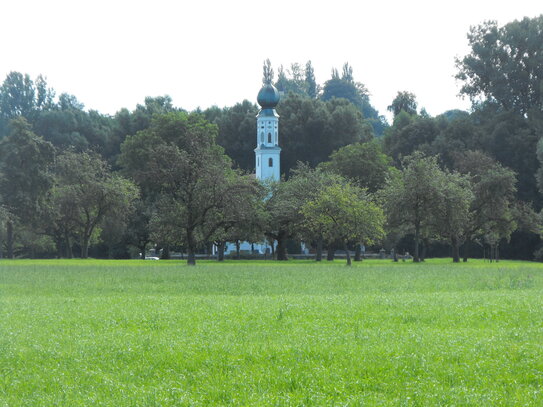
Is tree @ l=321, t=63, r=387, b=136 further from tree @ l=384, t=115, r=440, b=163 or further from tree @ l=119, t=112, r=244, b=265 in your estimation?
tree @ l=119, t=112, r=244, b=265

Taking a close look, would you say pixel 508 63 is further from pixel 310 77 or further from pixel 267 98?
pixel 310 77

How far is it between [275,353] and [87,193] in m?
61.8

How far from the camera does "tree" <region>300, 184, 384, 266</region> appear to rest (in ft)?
199

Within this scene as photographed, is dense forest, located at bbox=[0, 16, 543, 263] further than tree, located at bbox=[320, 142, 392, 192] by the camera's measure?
No

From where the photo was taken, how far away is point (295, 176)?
78.0m

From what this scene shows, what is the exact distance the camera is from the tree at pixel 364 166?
80938 millimetres

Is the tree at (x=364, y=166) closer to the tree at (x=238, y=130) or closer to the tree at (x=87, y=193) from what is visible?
the tree at (x=87, y=193)

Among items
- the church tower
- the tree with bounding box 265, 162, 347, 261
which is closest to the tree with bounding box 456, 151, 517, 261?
the tree with bounding box 265, 162, 347, 261

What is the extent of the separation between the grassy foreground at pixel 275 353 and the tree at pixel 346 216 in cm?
3935

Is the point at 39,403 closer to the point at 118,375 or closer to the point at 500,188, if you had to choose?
the point at 118,375

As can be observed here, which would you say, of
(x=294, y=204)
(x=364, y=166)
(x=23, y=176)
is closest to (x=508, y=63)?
(x=364, y=166)

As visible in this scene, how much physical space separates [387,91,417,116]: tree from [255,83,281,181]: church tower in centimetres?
2852

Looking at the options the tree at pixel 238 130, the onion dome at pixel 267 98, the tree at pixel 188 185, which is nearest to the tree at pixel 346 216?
the tree at pixel 188 185

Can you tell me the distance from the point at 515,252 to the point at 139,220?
43.9 metres
